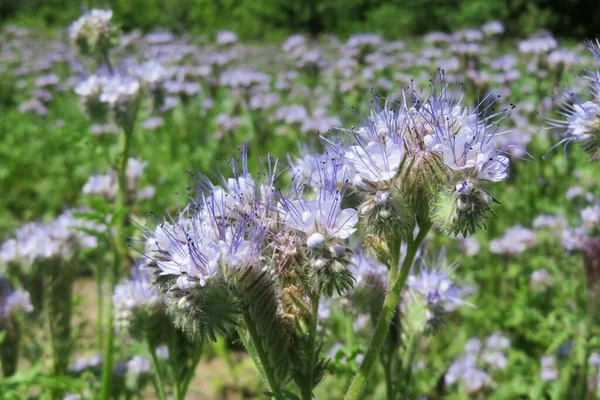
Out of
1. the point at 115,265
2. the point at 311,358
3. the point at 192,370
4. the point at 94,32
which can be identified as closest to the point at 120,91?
the point at 94,32

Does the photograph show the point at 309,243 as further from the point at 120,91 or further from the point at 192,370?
the point at 120,91

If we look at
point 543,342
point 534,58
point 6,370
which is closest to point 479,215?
point 6,370

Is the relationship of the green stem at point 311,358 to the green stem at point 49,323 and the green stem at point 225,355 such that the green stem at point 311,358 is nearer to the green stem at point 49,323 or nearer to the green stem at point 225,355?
the green stem at point 49,323

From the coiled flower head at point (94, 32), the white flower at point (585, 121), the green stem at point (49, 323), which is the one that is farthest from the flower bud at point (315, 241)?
the coiled flower head at point (94, 32)

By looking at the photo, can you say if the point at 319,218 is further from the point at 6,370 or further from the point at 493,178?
the point at 6,370

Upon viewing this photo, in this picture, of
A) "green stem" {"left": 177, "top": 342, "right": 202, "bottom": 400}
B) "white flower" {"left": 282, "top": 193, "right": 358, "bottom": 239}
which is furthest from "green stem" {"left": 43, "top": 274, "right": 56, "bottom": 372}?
"white flower" {"left": 282, "top": 193, "right": 358, "bottom": 239}
